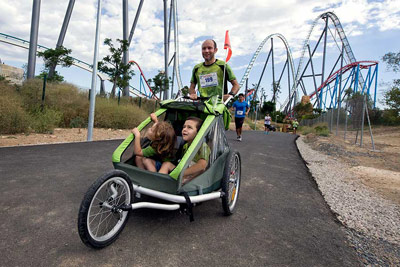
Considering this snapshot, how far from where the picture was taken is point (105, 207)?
1.88 m

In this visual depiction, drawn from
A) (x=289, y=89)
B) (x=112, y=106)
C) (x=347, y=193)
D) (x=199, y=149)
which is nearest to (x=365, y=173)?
(x=347, y=193)

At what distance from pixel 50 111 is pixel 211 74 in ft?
26.9

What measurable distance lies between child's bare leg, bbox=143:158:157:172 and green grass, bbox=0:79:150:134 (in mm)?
7257

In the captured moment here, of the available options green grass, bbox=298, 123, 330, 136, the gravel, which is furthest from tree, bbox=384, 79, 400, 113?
the gravel

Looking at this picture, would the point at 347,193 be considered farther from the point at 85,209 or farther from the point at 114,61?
the point at 114,61

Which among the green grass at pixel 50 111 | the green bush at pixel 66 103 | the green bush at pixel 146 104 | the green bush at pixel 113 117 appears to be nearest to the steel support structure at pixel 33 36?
the green grass at pixel 50 111

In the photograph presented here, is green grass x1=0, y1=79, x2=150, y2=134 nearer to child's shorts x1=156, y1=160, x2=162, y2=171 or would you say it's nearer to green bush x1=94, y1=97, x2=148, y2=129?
green bush x1=94, y1=97, x2=148, y2=129

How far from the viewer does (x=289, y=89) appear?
1788 inches

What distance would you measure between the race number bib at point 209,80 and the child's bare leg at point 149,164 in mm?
1636

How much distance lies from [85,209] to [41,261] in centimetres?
52

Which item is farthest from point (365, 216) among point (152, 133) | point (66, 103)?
point (66, 103)

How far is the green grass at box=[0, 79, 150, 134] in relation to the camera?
7.54m

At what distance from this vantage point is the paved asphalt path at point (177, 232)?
1756mm

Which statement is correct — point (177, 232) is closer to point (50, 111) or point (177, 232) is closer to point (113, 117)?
point (50, 111)
